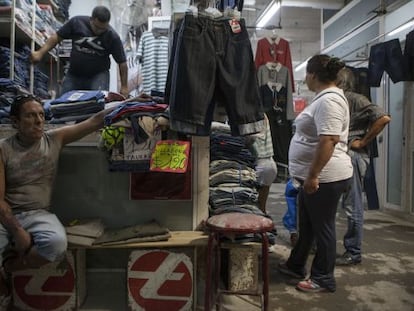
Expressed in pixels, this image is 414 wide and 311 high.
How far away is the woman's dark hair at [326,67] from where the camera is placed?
233cm

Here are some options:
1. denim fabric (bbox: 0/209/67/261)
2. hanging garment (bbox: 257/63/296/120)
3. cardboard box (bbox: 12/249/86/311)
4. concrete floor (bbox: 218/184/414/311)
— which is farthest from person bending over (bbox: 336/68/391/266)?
denim fabric (bbox: 0/209/67/261)

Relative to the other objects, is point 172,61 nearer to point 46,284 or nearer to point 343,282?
point 46,284

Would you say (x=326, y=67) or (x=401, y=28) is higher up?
(x=401, y=28)

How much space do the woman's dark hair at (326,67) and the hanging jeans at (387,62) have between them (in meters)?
2.66

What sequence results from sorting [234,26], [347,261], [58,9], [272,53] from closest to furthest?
[234,26]
[347,261]
[272,53]
[58,9]

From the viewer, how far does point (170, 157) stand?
80.4 inches

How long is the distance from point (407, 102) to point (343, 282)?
3084 millimetres

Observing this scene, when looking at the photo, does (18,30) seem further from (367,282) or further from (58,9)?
(367,282)

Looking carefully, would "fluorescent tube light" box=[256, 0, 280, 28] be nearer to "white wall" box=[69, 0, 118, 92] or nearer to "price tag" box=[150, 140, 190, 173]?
"white wall" box=[69, 0, 118, 92]

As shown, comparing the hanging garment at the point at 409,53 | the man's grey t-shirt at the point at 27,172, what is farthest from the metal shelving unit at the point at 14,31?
the hanging garment at the point at 409,53

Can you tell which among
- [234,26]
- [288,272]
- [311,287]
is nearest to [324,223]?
[311,287]

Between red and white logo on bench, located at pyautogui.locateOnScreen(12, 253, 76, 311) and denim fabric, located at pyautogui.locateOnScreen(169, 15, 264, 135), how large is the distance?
101 centimetres

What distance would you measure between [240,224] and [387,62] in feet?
12.2

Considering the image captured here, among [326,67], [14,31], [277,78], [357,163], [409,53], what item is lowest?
[357,163]
